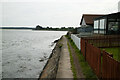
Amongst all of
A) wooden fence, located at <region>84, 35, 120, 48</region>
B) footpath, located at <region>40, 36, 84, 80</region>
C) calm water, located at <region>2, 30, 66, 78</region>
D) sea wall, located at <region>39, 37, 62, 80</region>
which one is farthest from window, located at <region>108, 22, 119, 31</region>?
sea wall, located at <region>39, 37, 62, 80</region>

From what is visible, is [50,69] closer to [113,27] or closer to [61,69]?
[61,69]

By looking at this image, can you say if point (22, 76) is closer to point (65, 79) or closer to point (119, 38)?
point (65, 79)

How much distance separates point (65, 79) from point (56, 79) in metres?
0.41

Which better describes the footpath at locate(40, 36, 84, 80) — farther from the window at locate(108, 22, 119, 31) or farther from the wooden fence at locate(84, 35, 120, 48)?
the window at locate(108, 22, 119, 31)

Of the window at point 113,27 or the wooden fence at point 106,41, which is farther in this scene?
the window at point 113,27

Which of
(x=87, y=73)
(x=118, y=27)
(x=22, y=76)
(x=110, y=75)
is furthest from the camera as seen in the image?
(x=118, y=27)

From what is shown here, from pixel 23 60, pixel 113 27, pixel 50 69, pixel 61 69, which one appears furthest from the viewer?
pixel 113 27

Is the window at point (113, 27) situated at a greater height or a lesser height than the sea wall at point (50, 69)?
greater

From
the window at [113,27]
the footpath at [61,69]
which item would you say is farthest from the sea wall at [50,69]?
the window at [113,27]

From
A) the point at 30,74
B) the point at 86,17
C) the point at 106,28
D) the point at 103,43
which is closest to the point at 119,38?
the point at 103,43

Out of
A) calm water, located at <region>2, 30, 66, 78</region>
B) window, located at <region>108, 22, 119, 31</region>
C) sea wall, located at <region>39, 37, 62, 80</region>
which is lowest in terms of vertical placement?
calm water, located at <region>2, 30, 66, 78</region>

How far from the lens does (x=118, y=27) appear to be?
1797 cm

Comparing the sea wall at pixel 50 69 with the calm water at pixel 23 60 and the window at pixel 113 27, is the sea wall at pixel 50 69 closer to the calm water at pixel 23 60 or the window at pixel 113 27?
the calm water at pixel 23 60

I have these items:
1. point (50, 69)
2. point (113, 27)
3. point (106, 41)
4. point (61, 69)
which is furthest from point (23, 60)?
point (113, 27)
